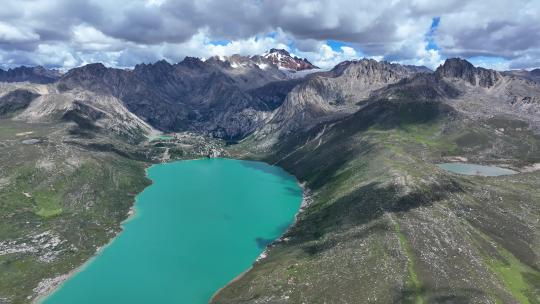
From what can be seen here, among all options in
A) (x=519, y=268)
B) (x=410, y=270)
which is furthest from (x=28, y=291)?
(x=519, y=268)

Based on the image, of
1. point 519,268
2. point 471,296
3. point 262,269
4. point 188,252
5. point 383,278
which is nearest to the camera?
point 471,296

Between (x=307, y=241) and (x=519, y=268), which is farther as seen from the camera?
(x=307, y=241)

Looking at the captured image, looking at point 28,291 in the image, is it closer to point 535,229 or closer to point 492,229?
point 492,229

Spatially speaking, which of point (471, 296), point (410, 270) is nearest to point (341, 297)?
point (410, 270)

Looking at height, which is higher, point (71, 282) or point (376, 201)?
point (376, 201)

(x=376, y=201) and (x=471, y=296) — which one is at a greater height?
(x=376, y=201)

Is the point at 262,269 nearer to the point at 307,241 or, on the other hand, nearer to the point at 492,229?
the point at 307,241

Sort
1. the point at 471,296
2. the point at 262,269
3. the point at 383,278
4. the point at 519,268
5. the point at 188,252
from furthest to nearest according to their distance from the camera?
the point at 188,252
the point at 262,269
the point at 519,268
the point at 383,278
the point at 471,296

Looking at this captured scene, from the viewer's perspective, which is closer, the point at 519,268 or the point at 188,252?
the point at 519,268

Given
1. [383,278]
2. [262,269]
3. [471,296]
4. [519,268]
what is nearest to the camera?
[471,296]
